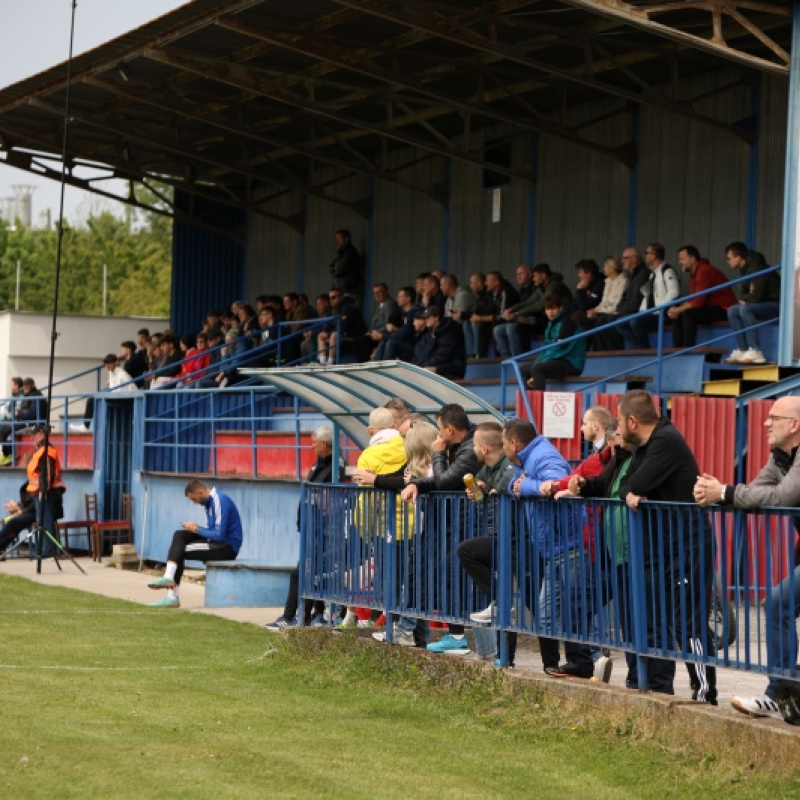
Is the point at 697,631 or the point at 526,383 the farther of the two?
the point at 526,383

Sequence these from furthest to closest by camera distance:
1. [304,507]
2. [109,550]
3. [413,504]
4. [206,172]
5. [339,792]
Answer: [206,172] < [109,550] < [304,507] < [413,504] < [339,792]

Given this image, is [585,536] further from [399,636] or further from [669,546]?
[399,636]

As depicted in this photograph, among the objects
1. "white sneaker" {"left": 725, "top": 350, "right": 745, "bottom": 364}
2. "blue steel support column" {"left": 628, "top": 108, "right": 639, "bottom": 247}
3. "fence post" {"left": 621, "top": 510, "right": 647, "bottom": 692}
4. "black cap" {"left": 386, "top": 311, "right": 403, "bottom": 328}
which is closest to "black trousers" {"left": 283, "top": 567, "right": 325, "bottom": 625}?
"fence post" {"left": 621, "top": 510, "right": 647, "bottom": 692}

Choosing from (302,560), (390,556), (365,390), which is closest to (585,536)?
(390,556)

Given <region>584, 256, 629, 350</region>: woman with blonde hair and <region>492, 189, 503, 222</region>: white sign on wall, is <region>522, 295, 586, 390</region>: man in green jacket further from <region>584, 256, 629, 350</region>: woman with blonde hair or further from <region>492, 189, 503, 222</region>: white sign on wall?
<region>492, 189, 503, 222</region>: white sign on wall

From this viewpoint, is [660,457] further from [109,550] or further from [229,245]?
[229,245]

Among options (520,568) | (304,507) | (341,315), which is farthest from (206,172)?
(520,568)

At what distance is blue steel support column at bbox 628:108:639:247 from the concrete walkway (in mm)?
8444

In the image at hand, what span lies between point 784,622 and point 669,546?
919 mm

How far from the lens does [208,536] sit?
661 inches

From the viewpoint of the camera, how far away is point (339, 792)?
7.10 meters

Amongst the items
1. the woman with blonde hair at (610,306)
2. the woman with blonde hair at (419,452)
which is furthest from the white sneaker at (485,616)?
the woman with blonde hair at (610,306)

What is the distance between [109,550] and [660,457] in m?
17.1

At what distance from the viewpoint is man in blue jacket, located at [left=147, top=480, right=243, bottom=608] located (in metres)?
16.4
